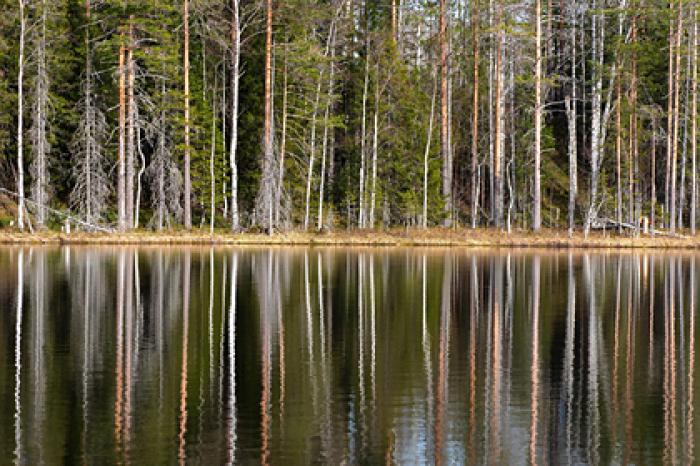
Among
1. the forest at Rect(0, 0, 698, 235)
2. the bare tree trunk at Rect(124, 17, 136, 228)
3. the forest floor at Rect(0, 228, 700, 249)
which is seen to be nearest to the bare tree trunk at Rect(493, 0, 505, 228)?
the forest at Rect(0, 0, 698, 235)

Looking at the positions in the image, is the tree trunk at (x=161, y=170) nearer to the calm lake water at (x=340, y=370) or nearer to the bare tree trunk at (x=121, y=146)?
the bare tree trunk at (x=121, y=146)

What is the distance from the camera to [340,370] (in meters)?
16.5

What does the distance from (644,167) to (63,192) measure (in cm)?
4085

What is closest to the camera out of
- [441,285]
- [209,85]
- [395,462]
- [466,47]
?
[395,462]

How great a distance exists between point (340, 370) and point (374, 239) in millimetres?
36195

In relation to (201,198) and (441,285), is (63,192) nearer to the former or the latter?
(201,198)

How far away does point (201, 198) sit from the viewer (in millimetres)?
56656

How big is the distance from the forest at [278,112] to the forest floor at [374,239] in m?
1.46

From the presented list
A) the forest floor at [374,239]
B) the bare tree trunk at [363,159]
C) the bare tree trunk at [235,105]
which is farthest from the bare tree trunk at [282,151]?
the bare tree trunk at [363,159]

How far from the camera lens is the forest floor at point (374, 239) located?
4934 cm

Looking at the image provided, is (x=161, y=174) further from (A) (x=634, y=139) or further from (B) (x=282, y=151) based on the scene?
(A) (x=634, y=139)

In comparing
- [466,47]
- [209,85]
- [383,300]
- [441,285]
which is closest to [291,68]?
[209,85]

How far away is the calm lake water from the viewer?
468 inches

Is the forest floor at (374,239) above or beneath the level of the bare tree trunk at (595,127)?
beneath
